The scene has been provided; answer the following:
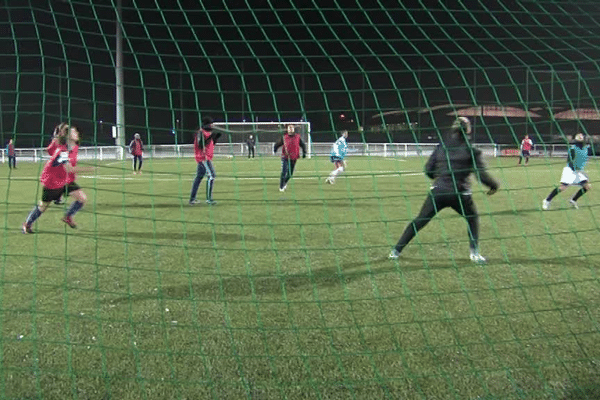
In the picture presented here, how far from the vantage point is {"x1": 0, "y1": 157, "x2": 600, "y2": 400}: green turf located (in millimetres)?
3148

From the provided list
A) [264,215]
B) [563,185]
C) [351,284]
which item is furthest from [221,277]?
[563,185]

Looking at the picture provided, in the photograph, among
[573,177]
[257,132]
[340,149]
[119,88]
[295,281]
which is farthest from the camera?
[340,149]

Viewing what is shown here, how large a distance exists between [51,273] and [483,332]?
4.07m

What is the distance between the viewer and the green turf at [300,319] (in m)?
3.15

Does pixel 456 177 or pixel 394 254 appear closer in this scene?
pixel 456 177

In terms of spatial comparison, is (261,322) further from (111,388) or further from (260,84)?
(260,84)

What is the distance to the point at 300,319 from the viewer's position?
13.4 ft

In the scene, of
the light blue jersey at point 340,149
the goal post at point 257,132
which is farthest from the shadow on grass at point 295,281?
the light blue jersey at point 340,149

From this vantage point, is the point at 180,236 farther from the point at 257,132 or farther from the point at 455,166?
the point at 455,166

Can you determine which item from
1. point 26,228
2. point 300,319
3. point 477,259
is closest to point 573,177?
point 477,259

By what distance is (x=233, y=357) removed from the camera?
347cm

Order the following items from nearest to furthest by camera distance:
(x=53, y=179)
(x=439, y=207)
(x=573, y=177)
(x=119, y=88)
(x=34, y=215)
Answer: (x=119, y=88)
(x=439, y=207)
(x=53, y=179)
(x=34, y=215)
(x=573, y=177)

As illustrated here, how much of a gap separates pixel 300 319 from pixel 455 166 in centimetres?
255

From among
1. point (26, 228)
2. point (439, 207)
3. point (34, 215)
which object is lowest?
point (439, 207)
